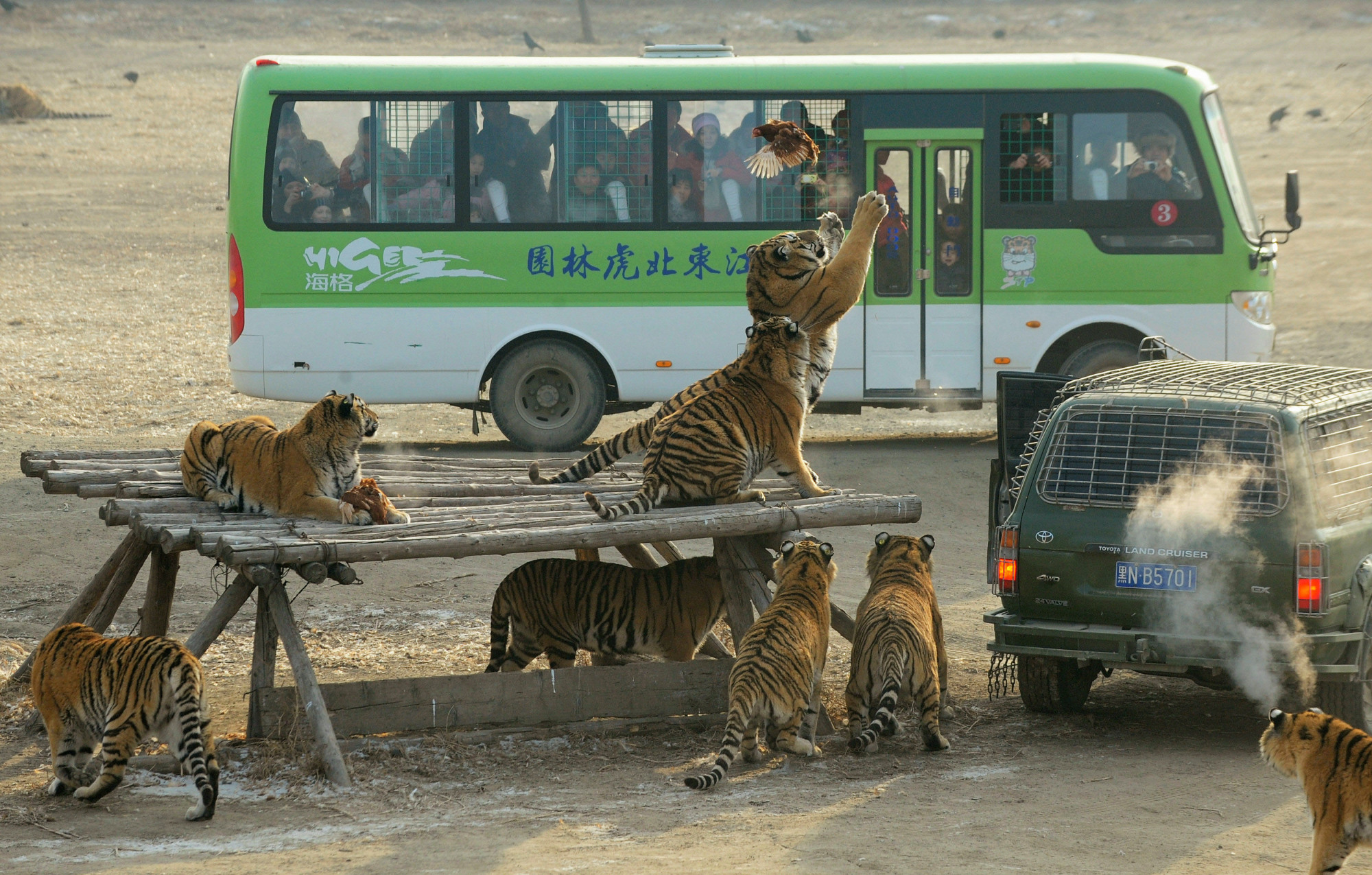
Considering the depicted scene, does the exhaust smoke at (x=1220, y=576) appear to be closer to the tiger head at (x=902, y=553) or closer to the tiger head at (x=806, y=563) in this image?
the tiger head at (x=902, y=553)

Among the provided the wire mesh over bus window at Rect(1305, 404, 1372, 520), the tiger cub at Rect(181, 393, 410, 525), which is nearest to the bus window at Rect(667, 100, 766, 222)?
the tiger cub at Rect(181, 393, 410, 525)

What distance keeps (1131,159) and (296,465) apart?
8.25m

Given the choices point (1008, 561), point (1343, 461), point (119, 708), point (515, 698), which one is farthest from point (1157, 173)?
point (119, 708)

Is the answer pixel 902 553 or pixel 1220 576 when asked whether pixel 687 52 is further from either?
pixel 1220 576

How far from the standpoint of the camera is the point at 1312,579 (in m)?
6.32

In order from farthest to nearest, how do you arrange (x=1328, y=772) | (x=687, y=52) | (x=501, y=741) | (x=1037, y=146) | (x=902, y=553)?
(x=687, y=52)
(x=1037, y=146)
(x=902, y=553)
(x=501, y=741)
(x=1328, y=772)

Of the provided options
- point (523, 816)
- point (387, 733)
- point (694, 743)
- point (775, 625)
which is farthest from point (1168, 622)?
point (387, 733)

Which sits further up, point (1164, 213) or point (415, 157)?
point (415, 157)

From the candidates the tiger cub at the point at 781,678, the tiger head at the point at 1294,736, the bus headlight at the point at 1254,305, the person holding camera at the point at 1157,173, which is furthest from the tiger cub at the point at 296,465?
the bus headlight at the point at 1254,305

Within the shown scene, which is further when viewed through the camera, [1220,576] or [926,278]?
[926,278]

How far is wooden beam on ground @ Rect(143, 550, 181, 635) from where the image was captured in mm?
7516

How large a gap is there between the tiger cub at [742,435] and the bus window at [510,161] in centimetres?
550

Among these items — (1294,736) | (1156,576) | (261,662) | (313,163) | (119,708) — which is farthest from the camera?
(313,163)

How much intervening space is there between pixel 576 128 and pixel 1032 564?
7.24m
